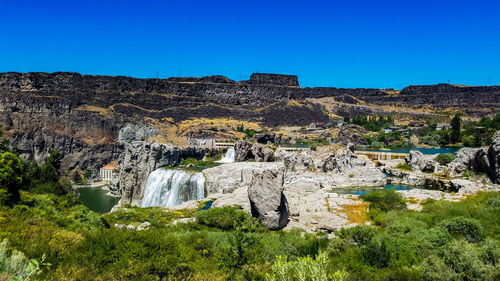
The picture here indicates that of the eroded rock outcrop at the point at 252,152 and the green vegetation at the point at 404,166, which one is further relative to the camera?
the green vegetation at the point at 404,166

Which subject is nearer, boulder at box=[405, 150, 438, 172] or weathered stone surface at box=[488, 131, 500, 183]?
weathered stone surface at box=[488, 131, 500, 183]

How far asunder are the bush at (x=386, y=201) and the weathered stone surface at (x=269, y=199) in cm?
763

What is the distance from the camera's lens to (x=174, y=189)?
3194 cm

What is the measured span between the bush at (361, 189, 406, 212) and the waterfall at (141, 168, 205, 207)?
1452 cm

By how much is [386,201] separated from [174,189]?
18987 mm

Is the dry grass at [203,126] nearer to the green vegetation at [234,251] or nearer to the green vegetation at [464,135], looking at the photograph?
the green vegetation at [464,135]

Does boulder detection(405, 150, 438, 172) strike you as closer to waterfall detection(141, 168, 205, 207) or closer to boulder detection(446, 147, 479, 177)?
boulder detection(446, 147, 479, 177)

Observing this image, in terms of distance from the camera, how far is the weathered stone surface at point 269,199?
16359mm

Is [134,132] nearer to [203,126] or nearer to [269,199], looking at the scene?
[203,126]

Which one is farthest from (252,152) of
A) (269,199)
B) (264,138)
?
(264,138)

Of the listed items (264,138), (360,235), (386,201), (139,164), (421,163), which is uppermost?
(264,138)

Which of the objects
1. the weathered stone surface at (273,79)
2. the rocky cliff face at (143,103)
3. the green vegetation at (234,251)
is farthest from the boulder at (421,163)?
the weathered stone surface at (273,79)

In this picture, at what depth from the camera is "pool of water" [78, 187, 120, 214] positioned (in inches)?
1523

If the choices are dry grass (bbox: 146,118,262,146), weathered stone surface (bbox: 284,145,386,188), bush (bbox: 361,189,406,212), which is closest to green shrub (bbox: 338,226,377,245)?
bush (bbox: 361,189,406,212)
